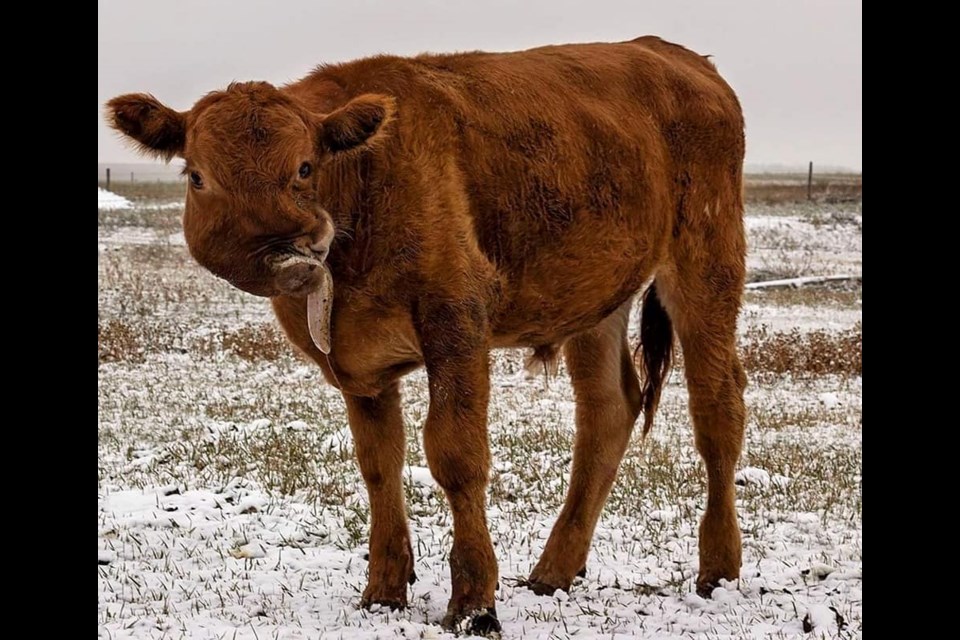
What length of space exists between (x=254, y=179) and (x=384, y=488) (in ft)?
6.39

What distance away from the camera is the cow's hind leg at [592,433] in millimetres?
6254

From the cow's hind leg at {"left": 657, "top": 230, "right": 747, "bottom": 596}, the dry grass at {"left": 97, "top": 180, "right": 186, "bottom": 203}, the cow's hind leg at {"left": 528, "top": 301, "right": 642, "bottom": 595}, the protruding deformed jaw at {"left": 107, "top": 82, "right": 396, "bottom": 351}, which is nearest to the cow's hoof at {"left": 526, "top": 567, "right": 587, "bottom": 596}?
the cow's hind leg at {"left": 528, "top": 301, "right": 642, "bottom": 595}

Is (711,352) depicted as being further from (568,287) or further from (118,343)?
(118,343)

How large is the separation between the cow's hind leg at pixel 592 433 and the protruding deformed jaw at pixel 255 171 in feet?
7.51

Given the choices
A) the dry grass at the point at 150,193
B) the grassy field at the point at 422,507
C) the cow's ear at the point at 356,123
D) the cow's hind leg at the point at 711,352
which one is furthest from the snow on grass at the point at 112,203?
the cow's ear at the point at 356,123

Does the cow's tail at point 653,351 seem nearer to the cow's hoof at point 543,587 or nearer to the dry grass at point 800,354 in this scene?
the cow's hoof at point 543,587

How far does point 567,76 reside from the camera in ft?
20.1

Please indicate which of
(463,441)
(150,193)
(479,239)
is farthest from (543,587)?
(150,193)

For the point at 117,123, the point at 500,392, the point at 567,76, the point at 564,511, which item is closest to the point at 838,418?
the point at 500,392

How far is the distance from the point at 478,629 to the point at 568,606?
79 centimetres

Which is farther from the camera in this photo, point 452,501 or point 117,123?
point 452,501
